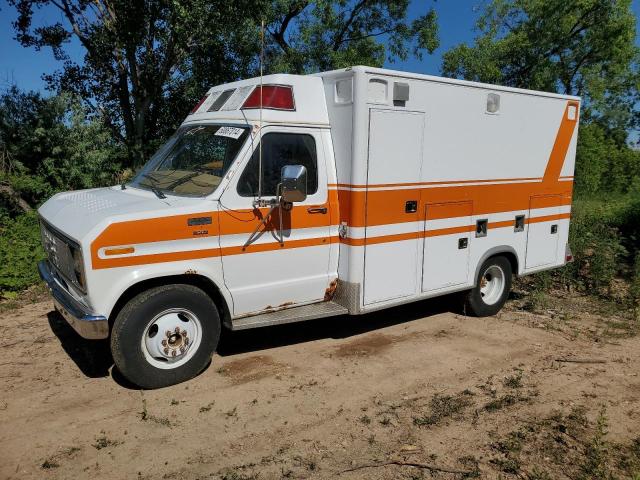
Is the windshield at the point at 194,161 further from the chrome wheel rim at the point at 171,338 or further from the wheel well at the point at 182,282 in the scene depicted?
the chrome wheel rim at the point at 171,338

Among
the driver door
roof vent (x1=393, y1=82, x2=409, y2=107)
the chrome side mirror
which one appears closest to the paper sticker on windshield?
the driver door

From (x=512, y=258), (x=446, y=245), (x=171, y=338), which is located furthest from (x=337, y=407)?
(x=512, y=258)

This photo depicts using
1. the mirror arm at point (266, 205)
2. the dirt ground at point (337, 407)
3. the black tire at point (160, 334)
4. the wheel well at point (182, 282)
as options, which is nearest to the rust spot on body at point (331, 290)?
the dirt ground at point (337, 407)

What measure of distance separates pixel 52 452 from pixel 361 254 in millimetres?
3154

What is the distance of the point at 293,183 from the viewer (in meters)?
4.97

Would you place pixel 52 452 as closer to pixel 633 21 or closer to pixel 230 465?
pixel 230 465

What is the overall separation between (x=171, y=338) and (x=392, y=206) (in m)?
2.54

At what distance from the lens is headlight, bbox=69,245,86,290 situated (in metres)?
4.56

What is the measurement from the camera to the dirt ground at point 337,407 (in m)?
3.97

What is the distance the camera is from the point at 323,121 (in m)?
5.71

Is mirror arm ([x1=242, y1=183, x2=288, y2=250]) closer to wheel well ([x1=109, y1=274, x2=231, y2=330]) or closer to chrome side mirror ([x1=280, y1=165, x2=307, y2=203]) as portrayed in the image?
chrome side mirror ([x1=280, y1=165, x2=307, y2=203])

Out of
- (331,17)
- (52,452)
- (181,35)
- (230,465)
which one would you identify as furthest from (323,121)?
(331,17)

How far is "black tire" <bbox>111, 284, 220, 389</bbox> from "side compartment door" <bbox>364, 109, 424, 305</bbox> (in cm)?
169

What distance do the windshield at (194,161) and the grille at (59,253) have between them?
926 mm
